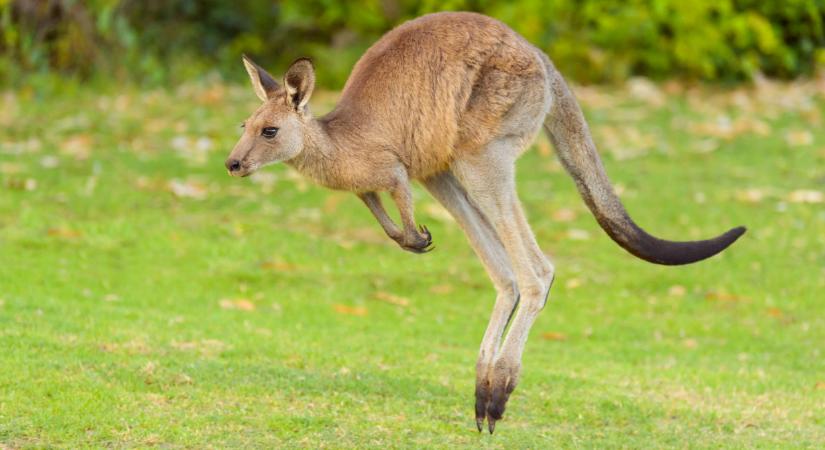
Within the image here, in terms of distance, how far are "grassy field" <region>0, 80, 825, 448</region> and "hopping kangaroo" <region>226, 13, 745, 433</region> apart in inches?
32.9

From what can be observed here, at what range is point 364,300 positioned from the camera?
27.7 ft

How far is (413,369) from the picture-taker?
6871 millimetres

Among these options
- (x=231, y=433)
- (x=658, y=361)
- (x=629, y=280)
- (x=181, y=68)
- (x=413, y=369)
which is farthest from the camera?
(x=181, y=68)

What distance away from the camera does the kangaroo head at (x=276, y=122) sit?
5062 millimetres

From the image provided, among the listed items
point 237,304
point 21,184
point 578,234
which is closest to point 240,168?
point 237,304

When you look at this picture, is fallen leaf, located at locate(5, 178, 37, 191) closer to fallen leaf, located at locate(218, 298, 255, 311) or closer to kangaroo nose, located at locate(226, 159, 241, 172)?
fallen leaf, located at locate(218, 298, 255, 311)

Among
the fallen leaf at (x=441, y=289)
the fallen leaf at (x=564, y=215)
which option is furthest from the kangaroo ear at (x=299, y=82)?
the fallen leaf at (x=564, y=215)

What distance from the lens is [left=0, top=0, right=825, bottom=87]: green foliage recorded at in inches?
577

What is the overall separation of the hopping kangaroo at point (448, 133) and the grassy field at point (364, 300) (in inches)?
32.9

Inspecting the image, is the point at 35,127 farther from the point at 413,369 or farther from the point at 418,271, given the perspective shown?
the point at 413,369

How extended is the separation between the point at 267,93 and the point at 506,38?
3.51 feet

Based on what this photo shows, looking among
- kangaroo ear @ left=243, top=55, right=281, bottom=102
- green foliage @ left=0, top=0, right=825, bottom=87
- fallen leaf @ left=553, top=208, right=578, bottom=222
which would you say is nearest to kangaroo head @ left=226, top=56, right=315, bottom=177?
kangaroo ear @ left=243, top=55, right=281, bottom=102

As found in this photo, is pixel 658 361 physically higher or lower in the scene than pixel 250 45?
higher

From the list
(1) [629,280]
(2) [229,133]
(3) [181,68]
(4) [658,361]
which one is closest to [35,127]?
(2) [229,133]
